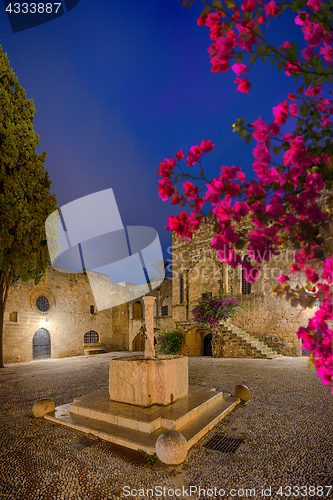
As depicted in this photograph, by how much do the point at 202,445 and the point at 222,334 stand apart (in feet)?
34.5

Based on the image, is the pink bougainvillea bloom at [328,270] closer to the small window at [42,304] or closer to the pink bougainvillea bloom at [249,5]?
the pink bougainvillea bloom at [249,5]

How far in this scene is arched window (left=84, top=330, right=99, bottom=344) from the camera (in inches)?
765

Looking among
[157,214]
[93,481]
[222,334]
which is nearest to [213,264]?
[222,334]

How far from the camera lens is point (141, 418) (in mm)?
3725

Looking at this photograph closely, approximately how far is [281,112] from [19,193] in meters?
11.6

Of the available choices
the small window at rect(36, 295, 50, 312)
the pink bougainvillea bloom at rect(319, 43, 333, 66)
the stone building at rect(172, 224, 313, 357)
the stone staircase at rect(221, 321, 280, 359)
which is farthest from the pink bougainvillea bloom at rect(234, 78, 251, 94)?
the small window at rect(36, 295, 50, 312)

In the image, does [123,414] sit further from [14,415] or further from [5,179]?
[5,179]

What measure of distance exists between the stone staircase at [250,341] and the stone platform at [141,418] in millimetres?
8222

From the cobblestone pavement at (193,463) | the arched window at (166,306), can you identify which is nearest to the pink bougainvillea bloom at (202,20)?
the cobblestone pavement at (193,463)

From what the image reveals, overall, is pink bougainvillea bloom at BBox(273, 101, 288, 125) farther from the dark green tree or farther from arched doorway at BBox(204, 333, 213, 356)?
arched doorway at BBox(204, 333, 213, 356)

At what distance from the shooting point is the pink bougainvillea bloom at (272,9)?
1.48m

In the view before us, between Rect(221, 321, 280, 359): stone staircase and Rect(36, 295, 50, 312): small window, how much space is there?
10.7 m

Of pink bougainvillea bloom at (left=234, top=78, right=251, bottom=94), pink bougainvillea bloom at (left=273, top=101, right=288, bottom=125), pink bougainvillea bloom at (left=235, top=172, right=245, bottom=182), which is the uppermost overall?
pink bougainvillea bloom at (left=234, top=78, right=251, bottom=94)

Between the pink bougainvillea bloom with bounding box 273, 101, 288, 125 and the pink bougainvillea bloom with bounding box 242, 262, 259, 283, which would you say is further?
the pink bougainvillea bloom with bounding box 273, 101, 288, 125
